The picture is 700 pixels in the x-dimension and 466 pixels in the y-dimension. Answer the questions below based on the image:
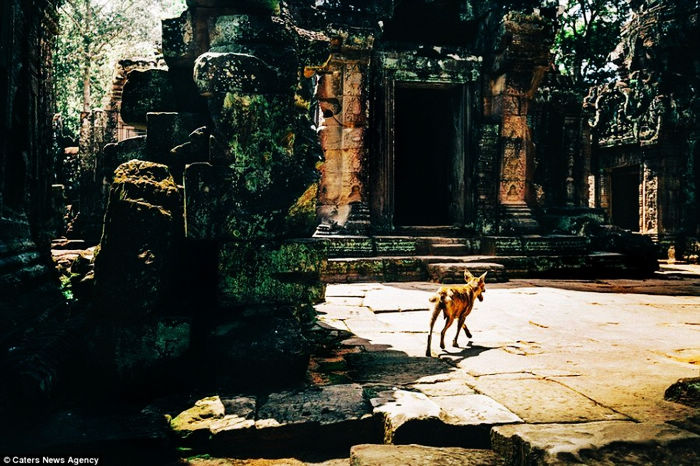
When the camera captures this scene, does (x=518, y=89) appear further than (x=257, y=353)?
Yes

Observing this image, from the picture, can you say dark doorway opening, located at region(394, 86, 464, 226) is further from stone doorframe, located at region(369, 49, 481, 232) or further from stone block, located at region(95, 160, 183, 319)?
stone block, located at region(95, 160, 183, 319)

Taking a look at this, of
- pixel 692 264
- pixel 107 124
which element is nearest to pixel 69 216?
pixel 107 124

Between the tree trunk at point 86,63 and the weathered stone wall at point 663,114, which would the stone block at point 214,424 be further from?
the tree trunk at point 86,63

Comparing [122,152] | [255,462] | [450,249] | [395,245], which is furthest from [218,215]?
[450,249]

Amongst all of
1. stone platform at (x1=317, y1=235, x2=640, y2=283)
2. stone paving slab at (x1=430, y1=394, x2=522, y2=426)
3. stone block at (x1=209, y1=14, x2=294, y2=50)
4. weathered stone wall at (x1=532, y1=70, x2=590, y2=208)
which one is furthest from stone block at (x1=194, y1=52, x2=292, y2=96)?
weathered stone wall at (x1=532, y1=70, x2=590, y2=208)

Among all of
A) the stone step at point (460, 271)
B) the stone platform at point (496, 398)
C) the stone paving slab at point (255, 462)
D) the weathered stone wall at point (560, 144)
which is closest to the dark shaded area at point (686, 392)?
the stone platform at point (496, 398)

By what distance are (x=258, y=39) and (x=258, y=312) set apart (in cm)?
170

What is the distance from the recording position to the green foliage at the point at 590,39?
70.3 feet

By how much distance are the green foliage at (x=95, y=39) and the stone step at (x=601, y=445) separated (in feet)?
87.6

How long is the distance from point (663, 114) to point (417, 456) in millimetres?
16021

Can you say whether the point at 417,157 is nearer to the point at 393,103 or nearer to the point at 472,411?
the point at 393,103

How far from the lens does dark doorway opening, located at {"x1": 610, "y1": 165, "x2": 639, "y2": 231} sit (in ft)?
59.0

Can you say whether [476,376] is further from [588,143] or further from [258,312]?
[588,143]

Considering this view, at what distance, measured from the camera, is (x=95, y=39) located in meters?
27.3
